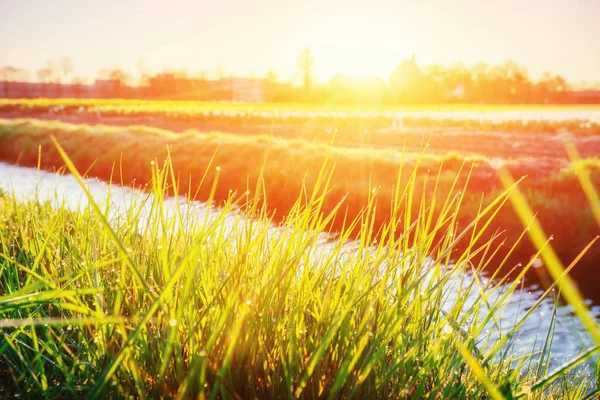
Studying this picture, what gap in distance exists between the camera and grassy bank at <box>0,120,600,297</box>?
34.0 feet

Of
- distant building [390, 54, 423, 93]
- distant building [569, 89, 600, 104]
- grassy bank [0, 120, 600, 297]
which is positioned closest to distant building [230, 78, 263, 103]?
distant building [390, 54, 423, 93]

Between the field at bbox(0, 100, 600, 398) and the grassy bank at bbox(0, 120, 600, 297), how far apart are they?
A: 0.07 metres

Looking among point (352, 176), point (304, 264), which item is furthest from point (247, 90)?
point (304, 264)

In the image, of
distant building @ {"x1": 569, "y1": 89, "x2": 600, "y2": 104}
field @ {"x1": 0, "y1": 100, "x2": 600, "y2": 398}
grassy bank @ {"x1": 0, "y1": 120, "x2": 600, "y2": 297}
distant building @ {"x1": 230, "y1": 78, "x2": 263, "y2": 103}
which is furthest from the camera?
distant building @ {"x1": 230, "y1": 78, "x2": 263, "y2": 103}

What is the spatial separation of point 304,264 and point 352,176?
1245 cm

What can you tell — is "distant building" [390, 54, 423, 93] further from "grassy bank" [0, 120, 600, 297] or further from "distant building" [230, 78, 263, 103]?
"grassy bank" [0, 120, 600, 297]

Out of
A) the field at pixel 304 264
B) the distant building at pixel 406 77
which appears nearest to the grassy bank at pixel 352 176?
the field at pixel 304 264

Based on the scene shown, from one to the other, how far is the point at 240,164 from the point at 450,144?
14387 millimetres

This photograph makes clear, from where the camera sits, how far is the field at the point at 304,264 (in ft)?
4.21

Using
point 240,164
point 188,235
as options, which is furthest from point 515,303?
point 240,164

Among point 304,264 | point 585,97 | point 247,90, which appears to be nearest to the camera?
point 304,264

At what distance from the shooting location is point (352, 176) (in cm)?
1395

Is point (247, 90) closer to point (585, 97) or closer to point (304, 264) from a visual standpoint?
point (585, 97)

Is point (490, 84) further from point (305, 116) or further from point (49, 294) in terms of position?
point (49, 294)
